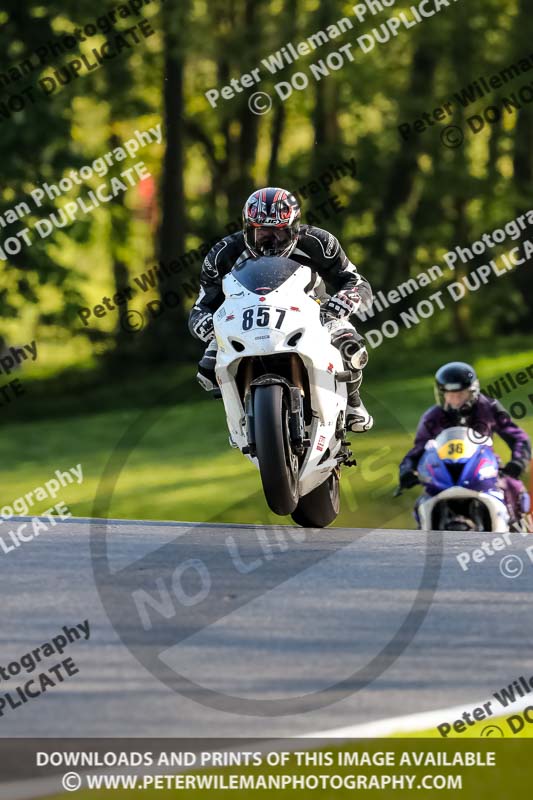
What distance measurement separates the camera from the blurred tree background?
99.9 ft

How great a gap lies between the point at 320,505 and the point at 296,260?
1479 millimetres

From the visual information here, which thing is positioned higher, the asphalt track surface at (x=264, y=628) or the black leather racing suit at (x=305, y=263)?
the black leather racing suit at (x=305, y=263)

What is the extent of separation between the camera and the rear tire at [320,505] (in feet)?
30.8

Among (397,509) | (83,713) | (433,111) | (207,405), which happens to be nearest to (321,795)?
(83,713)

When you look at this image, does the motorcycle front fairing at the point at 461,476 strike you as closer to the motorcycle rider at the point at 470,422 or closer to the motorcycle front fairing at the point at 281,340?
the motorcycle rider at the point at 470,422

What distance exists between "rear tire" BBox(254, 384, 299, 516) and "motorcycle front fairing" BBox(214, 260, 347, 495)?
30 cm

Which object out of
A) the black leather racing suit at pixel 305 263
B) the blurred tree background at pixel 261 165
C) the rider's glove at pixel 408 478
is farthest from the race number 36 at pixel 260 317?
the blurred tree background at pixel 261 165

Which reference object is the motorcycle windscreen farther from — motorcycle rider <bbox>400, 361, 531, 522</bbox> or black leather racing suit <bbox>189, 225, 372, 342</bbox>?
motorcycle rider <bbox>400, 361, 531, 522</bbox>

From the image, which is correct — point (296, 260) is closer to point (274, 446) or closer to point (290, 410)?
point (290, 410)

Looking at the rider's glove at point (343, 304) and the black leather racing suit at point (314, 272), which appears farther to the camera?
the black leather racing suit at point (314, 272)

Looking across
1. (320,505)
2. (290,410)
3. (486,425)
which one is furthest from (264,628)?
(486,425)

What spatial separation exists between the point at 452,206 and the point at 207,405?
9.57 m

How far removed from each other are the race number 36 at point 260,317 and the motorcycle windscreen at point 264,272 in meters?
0.17

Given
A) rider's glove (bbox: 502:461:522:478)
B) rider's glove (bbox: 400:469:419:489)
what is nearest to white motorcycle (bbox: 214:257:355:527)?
rider's glove (bbox: 400:469:419:489)
